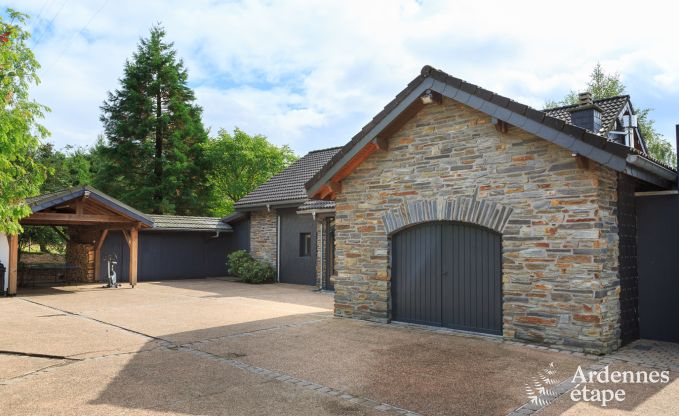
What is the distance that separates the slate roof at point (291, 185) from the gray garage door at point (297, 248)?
0.71 m

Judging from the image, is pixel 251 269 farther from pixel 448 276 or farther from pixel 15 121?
pixel 15 121

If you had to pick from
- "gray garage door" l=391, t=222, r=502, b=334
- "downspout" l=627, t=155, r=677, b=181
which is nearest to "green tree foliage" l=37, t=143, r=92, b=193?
"gray garage door" l=391, t=222, r=502, b=334

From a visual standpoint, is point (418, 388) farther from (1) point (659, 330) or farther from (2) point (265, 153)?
(2) point (265, 153)

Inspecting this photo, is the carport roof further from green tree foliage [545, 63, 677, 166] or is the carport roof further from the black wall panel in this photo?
green tree foliage [545, 63, 677, 166]

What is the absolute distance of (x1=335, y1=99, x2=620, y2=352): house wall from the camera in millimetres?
7277

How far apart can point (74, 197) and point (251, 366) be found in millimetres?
11580

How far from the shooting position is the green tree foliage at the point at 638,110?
30609mm

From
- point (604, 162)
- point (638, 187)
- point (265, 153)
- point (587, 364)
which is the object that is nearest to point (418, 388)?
point (587, 364)

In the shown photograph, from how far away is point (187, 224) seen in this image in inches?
837

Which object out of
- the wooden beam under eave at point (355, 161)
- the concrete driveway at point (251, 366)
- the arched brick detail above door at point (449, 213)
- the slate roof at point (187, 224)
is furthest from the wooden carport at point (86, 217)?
the arched brick detail above door at point (449, 213)

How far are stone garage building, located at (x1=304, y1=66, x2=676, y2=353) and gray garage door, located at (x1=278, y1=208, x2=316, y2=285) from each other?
7.86m

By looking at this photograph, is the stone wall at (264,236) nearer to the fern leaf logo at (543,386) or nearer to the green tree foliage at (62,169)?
the green tree foliage at (62,169)

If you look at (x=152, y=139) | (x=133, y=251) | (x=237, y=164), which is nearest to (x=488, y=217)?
(x=133, y=251)

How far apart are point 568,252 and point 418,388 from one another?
3.41m
